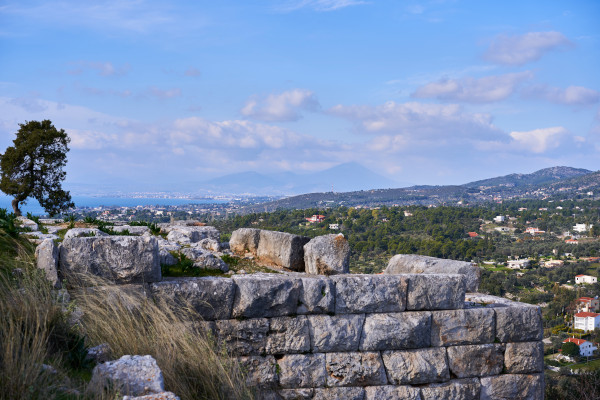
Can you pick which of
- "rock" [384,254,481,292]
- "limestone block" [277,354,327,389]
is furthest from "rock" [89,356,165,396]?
"rock" [384,254,481,292]

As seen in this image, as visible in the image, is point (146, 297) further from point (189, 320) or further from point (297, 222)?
point (297, 222)

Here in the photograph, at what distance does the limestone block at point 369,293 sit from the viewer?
6.69 meters

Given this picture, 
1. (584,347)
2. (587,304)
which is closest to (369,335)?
(584,347)

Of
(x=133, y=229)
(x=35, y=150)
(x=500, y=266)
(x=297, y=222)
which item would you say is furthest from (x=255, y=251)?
(x=500, y=266)

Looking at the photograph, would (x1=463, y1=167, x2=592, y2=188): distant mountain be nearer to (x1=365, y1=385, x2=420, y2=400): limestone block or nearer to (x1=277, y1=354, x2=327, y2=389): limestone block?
(x1=365, y1=385, x2=420, y2=400): limestone block

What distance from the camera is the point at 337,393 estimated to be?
6.57m

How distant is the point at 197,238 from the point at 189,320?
429 cm

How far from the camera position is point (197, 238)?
34.0 feet

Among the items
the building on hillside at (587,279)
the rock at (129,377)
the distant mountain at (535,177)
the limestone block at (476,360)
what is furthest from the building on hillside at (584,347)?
the distant mountain at (535,177)

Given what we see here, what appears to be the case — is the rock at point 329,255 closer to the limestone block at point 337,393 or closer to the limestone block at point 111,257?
the limestone block at point 337,393

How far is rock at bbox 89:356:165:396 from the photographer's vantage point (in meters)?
3.67

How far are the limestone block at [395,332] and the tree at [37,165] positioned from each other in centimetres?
1561

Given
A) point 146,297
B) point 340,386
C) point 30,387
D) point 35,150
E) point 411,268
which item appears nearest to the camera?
point 30,387

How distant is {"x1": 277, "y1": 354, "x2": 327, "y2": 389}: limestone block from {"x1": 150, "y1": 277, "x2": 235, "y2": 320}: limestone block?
107 centimetres
